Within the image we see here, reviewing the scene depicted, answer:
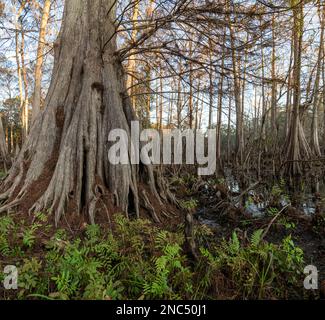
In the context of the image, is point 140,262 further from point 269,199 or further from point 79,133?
point 269,199

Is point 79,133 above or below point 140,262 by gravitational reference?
above

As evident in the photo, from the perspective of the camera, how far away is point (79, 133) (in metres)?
3.52

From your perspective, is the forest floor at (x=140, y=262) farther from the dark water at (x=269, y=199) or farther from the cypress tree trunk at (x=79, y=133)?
the dark water at (x=269, y=199)

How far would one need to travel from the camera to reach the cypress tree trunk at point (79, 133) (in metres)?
3.34

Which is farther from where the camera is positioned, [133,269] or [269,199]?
[269,199]

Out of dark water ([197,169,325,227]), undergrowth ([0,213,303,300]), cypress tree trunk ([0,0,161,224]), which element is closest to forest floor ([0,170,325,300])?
undergrowth ([0,213,303,300])

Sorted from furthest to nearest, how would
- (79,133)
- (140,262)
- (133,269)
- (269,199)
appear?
(269,199) → (79,133) → (140,262) → (133,269)

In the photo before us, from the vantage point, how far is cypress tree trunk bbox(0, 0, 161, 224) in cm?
334

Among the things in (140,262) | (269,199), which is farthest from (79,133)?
(269,199)

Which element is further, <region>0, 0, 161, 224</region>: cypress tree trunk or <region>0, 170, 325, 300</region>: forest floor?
<region>0, 0, 161, 224</region>: cypress tree trunk

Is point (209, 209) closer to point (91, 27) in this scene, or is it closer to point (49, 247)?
point (49, 247)

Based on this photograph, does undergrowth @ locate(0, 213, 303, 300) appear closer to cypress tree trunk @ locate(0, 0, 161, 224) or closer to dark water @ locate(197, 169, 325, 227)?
cypress tree trunk @ locate(0, 0, 161, 224)

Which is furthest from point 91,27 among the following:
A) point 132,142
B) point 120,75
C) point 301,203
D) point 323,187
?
point 323,187
